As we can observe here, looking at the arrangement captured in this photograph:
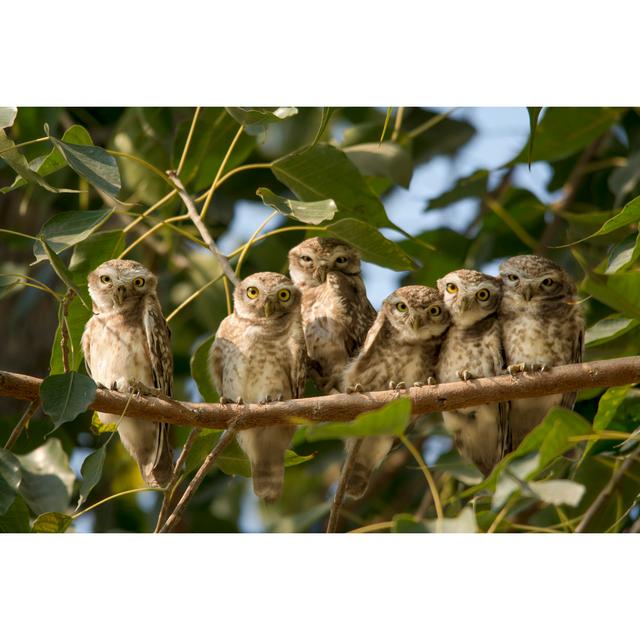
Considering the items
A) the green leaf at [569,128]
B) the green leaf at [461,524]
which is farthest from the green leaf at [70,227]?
the green leaf at [569,128]

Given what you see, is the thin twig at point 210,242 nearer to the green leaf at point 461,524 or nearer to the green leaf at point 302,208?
the green leaf at point 302,208

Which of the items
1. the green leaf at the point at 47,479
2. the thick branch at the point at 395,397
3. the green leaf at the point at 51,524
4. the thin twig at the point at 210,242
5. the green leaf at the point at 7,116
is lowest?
the green leaf at the point at 47,479

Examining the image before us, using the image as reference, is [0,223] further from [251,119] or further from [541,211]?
[251,119]

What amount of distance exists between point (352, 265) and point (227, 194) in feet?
6.52

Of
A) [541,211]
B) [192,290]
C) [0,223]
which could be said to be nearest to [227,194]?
[192,290]

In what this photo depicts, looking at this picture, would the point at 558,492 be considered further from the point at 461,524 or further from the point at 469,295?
the point at 469,295

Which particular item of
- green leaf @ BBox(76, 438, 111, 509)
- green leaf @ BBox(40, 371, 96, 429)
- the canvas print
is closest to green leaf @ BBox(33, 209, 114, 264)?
the canvas print

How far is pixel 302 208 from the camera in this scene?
2.71 metres

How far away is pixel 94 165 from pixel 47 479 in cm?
158

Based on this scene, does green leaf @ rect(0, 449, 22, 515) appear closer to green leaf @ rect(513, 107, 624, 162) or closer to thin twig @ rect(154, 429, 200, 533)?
thin twig @ rect(154, 429, 200, 533)

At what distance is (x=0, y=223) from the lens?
Answer: 18.3 ft

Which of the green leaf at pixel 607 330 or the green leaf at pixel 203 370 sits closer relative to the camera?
the green leaf at pixel 607 330

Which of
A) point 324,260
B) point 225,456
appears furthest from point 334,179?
point 225,456

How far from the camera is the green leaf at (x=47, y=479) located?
360cm
